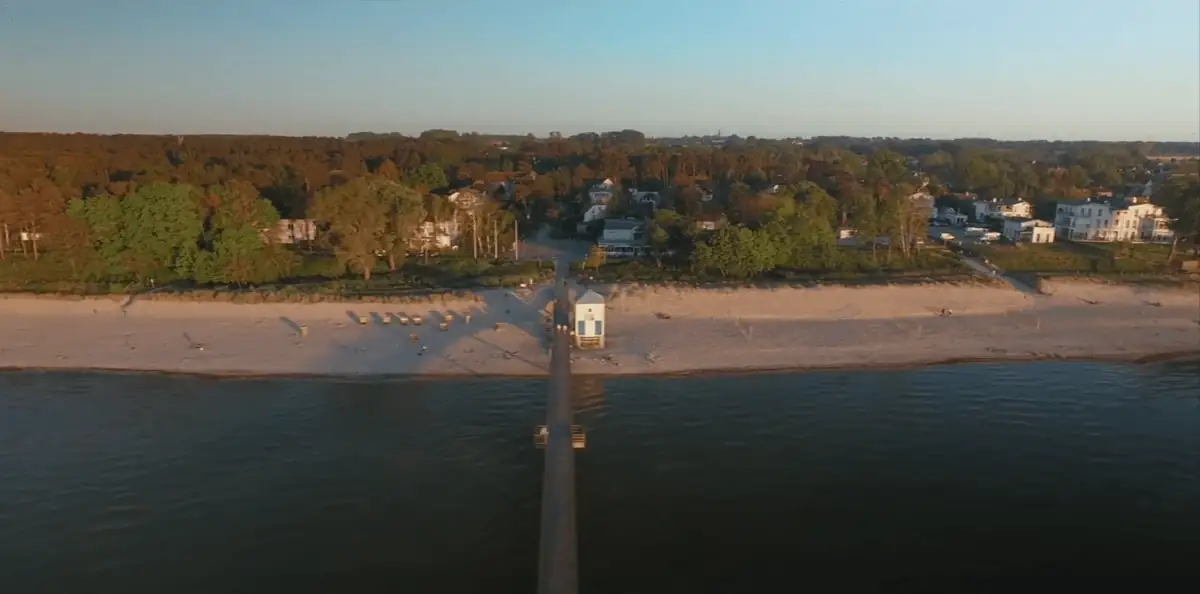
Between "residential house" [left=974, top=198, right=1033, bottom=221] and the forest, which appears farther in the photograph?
"residential house" [left=974, top=198, right=1033, bottom=221]

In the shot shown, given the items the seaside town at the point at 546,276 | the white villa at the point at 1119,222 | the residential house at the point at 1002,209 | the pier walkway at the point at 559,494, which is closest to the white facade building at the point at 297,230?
the seaside town at the point at 546,276

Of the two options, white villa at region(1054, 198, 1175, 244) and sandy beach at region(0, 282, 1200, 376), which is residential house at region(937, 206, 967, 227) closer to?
white villa at region(1054, 198, 1175, 244)

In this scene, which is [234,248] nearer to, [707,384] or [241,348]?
[241,348]

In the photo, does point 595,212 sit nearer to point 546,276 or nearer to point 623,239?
point 623,239

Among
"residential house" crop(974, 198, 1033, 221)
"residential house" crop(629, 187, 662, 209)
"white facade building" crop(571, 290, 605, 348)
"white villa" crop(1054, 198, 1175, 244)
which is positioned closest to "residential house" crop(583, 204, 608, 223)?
"residential house" crop(629, 187, 662, 209)

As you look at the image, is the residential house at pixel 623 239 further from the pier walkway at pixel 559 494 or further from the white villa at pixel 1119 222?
the white villa at pixel 1119 222

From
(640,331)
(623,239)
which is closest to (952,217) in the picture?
(623,239)

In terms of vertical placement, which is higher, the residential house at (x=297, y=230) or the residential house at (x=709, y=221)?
the residential house at (x=709, y=221)
